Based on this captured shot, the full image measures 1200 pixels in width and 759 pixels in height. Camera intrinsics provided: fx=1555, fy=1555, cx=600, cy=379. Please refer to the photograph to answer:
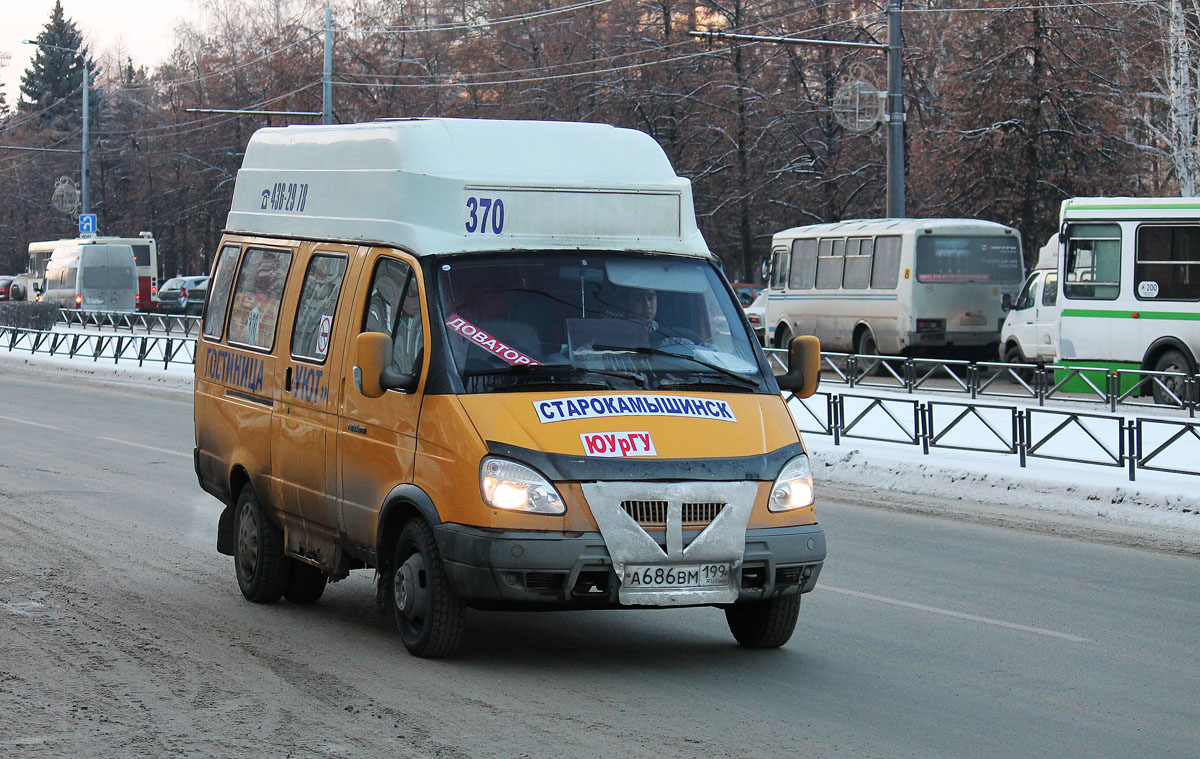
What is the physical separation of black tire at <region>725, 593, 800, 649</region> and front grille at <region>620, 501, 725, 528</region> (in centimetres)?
84

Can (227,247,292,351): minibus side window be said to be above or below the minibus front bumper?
above

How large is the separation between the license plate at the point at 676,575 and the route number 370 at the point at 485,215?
183cm

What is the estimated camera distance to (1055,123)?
3784 cm

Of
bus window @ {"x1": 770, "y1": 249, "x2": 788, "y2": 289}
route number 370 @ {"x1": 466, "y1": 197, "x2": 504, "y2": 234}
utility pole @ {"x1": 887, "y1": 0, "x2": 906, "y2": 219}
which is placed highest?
utility pole @ {"x1": 887, "y1": 0, "x2": 906, "y2": 219}

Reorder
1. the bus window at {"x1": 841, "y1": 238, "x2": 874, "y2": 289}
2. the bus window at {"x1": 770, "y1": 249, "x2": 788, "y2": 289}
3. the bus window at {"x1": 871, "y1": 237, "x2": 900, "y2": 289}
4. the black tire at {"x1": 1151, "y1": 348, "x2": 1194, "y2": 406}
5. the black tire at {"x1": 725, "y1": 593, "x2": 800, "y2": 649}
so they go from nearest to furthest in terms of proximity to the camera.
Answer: the black tire at {"x1": 725, "y1": 593, "x2": 800, "y2": 649}, the black tire at {"x1": 1151, "y1": 348, "x2": 1194, "y2": 406}, the bus window at {"x1": 871, "y1": 237, "x2": 900, "y2": 289}, the bus window at {"x1": 841, "y1": 238, "x2": 874, "y2": 289}, the bus window at {"x1": 770, "y1": 249, "x2": 788, "y2": 289}

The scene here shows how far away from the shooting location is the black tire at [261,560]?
8547 mm

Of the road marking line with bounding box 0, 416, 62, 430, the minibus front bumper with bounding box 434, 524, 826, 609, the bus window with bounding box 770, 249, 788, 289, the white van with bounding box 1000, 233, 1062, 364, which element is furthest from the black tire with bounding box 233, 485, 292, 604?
the bus window with bounding box 770, 249, 788, 289

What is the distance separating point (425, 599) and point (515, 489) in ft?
2.59

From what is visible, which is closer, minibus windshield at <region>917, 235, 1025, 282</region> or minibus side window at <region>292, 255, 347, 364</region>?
minibus side window at <region>292, 255, 347, 364</region>

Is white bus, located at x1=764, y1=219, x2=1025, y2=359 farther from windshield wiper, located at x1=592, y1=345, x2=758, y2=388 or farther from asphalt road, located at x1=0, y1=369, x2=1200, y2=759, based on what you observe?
windshield wiper, located at x1=592, y1=345, x2=758, y2=388

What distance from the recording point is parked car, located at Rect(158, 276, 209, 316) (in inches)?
2384

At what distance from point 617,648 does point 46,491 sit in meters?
7.33

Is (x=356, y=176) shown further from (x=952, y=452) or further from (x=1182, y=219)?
(x=1182, y=219)

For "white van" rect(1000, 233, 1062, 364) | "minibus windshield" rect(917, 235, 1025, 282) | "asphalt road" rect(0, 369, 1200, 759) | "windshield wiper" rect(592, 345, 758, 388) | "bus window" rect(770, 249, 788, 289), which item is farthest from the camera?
"bus window" rect(770, 249, 788, 289)
